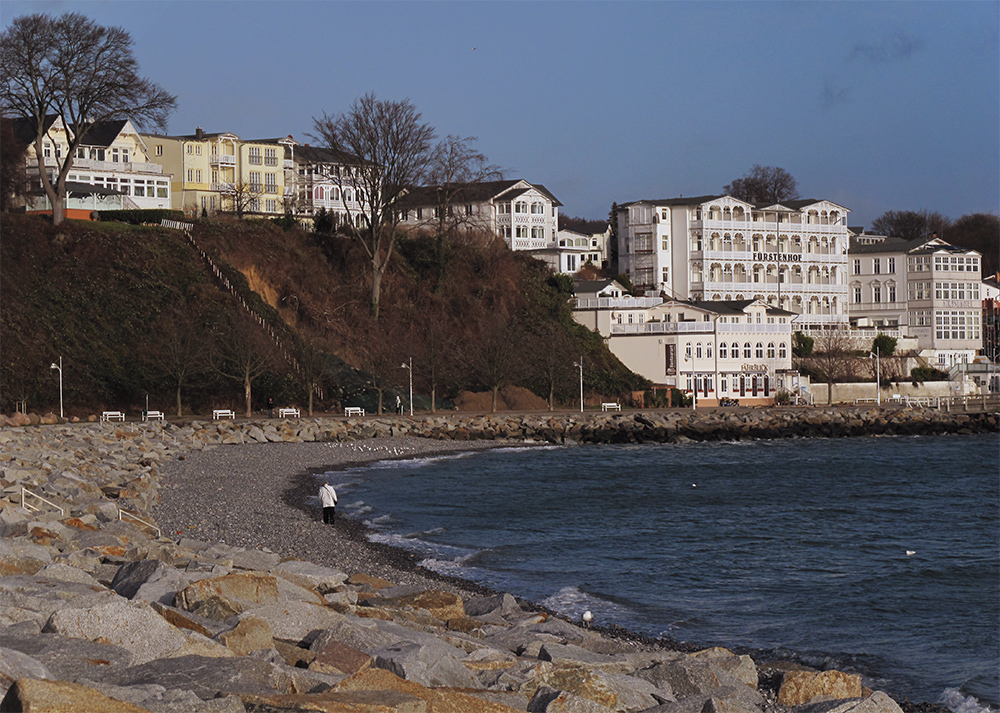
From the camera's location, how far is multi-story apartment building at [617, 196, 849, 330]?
311 feet

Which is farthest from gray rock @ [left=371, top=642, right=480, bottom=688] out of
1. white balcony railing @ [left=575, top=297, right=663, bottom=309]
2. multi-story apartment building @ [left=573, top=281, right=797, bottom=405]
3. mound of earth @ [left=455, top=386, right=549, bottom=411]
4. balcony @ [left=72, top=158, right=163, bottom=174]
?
balcony @ [left=72, top=158, right=163, bottom=174]

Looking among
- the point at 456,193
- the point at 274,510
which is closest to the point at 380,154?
the point at 456,193

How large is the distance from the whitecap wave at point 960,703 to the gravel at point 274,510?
7063 mm

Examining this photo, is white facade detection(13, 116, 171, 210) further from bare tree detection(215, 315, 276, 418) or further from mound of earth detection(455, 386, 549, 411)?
mound of earth detection(455, 386, 549, 411)

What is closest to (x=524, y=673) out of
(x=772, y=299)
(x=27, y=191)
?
(x=27, y=191)

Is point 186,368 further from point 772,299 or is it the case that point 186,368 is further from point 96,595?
point 772,299

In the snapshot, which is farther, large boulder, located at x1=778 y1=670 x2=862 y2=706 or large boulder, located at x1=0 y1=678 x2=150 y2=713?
large boulder, located at x1=778 y1=670 x2=862 y2=706

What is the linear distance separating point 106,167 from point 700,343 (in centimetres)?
4513

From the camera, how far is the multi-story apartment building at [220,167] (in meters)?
95.1

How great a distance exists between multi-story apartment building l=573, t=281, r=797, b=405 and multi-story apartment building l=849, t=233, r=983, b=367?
21.8m

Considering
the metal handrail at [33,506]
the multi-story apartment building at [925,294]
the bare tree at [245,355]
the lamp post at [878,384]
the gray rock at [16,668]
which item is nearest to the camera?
the gray rock at [16,668]

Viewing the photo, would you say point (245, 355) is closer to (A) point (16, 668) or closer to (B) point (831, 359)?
(B) point (831, 359)

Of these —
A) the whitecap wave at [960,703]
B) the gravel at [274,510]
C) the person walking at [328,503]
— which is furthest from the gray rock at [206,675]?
the person walking at [328,503]

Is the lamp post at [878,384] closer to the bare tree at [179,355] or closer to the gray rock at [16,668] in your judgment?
the bare tree at [179,355]
